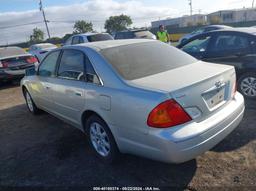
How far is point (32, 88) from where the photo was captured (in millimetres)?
5551

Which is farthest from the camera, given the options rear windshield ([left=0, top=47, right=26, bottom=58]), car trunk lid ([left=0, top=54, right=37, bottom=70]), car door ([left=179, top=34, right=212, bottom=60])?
rear windshield ([left=0, top=47, right=26, bottom=58])

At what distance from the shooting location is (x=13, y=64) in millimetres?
9648

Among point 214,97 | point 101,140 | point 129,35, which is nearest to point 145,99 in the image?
point 214,97

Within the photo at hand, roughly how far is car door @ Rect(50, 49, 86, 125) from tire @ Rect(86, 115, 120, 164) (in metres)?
0.29

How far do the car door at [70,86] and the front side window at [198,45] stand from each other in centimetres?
318

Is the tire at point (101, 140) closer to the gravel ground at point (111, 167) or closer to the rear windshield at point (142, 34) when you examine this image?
the gravel ground at point (111, 167)

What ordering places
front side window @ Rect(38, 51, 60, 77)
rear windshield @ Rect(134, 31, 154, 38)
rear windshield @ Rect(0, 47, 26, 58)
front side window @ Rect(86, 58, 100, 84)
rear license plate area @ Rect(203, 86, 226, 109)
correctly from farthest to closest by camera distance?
1. rear windshield @ Rect(134, 31, 154, 38)
2. rear windshield @ Rect(0, 47, 26, 58)
3. front side window @ Rect(38, 51, 60, 77)
4. front side window @ Rect(86, 58, 100, 84)
5. rear license plate area @ Rect(203, 86, 226, 109)

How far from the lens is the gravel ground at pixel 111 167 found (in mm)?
3059

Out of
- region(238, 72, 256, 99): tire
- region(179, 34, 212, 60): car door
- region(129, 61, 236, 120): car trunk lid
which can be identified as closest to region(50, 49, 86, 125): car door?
region(129, 61, 236, 120): car trunk lid

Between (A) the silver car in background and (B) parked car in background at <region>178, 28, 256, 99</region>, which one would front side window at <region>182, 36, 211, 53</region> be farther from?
(A) the silver car in background

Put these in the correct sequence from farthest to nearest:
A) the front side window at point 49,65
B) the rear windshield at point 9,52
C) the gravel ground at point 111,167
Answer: the rear windshield at point 9,52, the front side window at point 49,65, the gravel ground at point 111,167

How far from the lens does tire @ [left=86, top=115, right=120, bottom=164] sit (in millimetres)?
3367

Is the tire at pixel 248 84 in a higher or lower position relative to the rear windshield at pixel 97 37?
lower

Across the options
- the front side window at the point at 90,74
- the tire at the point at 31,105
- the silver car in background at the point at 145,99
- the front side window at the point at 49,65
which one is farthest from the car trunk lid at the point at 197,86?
the tire at the point at 31,105
